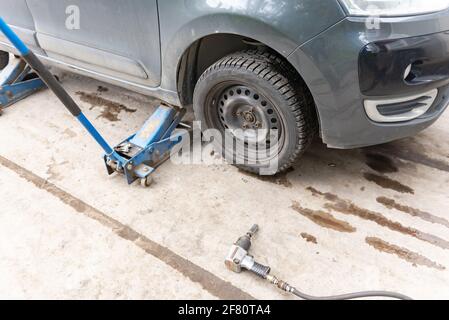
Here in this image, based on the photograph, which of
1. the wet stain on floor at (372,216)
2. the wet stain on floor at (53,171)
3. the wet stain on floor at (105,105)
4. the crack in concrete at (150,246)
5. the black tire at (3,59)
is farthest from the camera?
the black tire at (3,59)

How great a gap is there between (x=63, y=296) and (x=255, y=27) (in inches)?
54.4

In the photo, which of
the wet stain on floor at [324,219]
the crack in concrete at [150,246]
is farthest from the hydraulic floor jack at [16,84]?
the wet stain on floor at [324,219]

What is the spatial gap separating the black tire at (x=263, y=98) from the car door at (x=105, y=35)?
0.34 m

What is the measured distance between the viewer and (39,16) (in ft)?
7.30

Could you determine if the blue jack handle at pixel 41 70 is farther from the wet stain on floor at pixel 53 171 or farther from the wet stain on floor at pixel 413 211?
the wet stain on floor at pixel 413 211

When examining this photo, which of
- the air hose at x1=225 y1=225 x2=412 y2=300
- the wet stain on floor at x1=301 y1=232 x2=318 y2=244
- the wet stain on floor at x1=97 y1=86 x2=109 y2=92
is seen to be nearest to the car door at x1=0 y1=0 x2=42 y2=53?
the wet stain on floor at x1=97 y1=86 x2=109 y2=92

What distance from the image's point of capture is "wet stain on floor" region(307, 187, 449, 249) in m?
1.62

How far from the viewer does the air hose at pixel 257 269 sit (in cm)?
140

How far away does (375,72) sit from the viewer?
4.57ft

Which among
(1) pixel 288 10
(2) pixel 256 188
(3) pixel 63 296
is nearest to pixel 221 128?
(2) pixel 256 188

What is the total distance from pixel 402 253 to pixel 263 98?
3.08ft

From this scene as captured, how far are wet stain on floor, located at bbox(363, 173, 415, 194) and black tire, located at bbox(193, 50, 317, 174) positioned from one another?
44 centimetres

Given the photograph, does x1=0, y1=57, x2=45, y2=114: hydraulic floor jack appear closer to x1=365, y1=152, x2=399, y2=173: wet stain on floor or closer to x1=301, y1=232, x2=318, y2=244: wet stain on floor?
x1=301, y1=232, x2=318, y2=244: wet stain on floor

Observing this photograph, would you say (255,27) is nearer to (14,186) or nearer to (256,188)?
(256,188)
